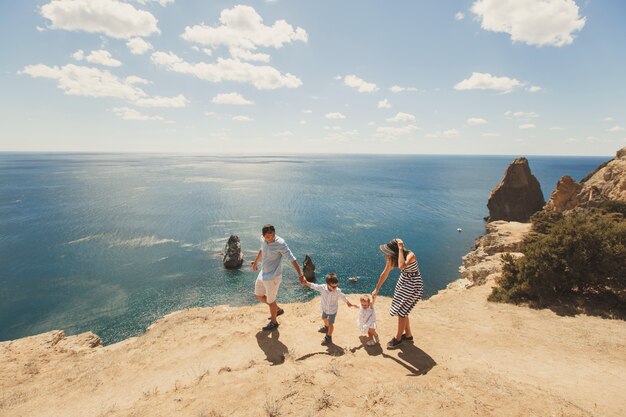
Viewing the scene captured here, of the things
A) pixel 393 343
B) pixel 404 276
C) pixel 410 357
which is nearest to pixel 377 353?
pixel 393 343

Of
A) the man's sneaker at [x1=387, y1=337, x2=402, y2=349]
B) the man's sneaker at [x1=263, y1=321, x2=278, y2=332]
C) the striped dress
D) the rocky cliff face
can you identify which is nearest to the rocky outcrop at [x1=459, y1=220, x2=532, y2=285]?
the rocky cliff face

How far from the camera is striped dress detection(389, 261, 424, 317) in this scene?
27.8 ft

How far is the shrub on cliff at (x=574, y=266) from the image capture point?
14.4 meters

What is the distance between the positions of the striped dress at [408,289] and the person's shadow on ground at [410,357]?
3.65ft

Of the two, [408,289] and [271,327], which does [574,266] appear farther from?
[271,327]

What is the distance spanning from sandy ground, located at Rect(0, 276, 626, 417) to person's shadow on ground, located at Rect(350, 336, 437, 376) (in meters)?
0.03

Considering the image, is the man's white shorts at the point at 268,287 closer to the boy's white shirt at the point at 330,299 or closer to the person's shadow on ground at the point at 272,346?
the person's shadow on ground at the point at 272,346

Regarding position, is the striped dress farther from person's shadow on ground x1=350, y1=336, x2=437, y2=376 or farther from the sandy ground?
the sandy ground

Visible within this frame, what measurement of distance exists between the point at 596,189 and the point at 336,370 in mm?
59148

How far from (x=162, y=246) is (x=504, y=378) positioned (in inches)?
1999

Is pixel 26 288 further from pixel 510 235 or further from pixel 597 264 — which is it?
pixel 510 235

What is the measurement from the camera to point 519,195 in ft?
211

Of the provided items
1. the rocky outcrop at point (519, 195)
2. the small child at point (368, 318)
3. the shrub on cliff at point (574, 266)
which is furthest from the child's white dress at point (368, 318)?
the rocky outcrop at point (519, 195)

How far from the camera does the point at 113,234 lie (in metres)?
53.7
